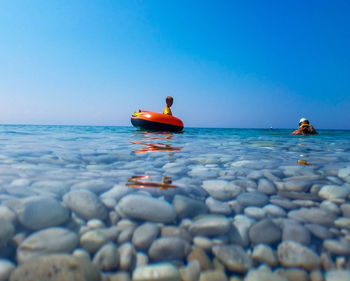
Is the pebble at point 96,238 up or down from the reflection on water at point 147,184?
down

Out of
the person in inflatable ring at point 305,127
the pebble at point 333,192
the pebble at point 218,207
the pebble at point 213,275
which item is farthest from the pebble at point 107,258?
the person in inflatable ring at point 305,127

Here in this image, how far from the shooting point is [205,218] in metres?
1.29

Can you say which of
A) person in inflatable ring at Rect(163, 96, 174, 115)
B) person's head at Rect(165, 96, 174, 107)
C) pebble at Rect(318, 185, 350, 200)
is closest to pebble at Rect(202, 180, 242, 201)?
pebble at Rect(318, 185, 350, 200)

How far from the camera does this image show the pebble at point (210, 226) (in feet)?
3.81

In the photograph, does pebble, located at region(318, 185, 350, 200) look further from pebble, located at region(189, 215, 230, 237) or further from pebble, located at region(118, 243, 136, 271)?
pebble, located at region(118, 243, 136, 271)

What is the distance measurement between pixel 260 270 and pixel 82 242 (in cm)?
83

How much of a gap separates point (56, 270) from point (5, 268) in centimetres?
21

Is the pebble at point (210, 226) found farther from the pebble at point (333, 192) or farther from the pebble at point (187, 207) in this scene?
the pebble at point (333, 192)

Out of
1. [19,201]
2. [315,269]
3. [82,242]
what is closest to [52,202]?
[19,201]

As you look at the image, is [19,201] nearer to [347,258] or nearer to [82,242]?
Answer: [82,242]

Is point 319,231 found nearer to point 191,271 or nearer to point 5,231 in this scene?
point 191,271

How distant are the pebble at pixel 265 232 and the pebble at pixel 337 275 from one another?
0.24m

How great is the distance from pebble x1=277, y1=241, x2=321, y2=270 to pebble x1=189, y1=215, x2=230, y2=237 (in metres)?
0.28

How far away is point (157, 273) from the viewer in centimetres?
88
